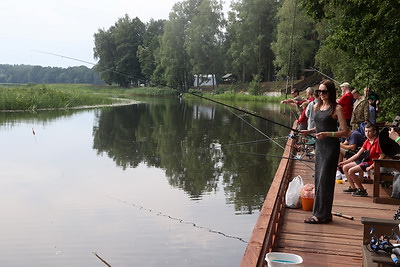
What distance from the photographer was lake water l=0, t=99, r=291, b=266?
6.67m

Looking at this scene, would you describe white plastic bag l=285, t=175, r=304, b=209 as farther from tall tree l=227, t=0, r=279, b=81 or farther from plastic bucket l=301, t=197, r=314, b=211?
tall tree l=227, t=0, r=279, b=81

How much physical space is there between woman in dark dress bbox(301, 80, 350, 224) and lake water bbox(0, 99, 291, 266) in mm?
1686

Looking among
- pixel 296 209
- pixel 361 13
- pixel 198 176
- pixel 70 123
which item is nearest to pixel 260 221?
pixel 296 209

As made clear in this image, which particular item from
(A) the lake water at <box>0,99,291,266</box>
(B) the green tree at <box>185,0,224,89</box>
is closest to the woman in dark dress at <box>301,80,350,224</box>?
(A) the lake water at <box>0,99,291,266</box>

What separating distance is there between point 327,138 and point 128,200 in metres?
5.26

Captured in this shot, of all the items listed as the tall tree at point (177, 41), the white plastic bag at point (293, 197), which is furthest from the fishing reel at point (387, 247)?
the tall tree at point (177, 41)

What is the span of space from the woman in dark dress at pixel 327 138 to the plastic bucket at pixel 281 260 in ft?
4.82

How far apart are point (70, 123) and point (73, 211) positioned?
16.8m

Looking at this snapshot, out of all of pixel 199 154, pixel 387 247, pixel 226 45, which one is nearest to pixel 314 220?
pixel 387 247

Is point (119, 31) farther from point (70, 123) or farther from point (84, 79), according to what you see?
point (84, 79)

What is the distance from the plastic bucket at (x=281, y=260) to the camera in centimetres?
375

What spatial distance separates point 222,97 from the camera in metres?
53.1

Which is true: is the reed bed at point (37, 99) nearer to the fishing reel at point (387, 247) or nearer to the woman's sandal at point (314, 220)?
the woman's sandal at point (314, 220)

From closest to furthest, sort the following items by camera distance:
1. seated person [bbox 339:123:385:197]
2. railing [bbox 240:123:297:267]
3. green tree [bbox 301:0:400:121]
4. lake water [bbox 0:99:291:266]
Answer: railing [bbox 240:123:297:267] < lake water [bbox 0:99:291:266] < seated person [bbox 339:123:385:197] < green tree [bbox 301:0:400:121]
